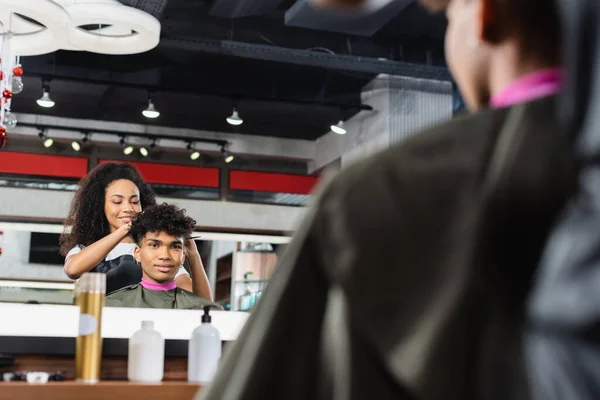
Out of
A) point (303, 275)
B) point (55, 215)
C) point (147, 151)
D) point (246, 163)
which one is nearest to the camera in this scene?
point (303, 275)

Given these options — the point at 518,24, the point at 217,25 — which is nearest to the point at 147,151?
the point at 217,25

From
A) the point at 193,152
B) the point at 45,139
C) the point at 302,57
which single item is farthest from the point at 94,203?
the point at 193,152

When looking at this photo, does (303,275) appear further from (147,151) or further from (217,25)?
(147,151)

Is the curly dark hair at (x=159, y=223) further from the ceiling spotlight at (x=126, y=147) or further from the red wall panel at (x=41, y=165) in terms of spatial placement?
the red wall panel at (x=41, y=165)

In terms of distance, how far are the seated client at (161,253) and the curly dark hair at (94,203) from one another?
24 cm

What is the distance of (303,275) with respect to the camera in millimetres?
593

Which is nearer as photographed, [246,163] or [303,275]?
[303,275]

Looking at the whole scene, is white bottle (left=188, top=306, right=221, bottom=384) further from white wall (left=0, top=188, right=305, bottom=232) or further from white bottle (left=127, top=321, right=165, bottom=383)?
white wall (left=0, top=188, right=305, bottom=232)

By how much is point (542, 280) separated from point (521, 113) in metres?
0.15

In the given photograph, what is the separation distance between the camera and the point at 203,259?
8117 mm

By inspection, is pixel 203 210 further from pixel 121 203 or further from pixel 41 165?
pixel 121 203

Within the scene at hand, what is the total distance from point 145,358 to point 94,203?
66.9 inches

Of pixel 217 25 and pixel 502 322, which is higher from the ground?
pixel 217 25

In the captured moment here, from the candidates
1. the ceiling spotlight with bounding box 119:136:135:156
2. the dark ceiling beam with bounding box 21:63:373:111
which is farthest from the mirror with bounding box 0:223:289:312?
the dark ceiling beam with bounding box 21:63:373:111
